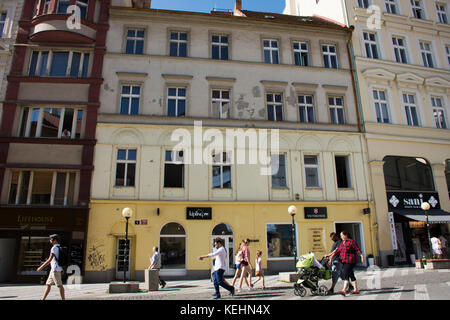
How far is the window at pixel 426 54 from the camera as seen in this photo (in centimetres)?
2273

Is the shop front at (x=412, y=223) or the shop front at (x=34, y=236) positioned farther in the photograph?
the shop front at (x=412, y=223)

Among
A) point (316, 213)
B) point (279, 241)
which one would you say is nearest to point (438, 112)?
point (316, 213)

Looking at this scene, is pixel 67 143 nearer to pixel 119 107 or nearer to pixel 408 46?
pixel 119 107

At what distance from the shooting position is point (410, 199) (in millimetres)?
19484

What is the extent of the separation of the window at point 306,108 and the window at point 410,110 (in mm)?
6858

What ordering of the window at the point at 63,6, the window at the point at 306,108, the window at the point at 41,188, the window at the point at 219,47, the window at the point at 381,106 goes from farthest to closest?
the window at the point at 381,106, the window at the point at 219,47, the window at the point at 306,108, the window at the point at 63,6, the window at the point at 41,188

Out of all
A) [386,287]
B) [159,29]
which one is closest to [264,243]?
[386,287]

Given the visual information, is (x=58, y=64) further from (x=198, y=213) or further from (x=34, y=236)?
(x=198, y=213)

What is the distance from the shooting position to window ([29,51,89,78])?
18.1m

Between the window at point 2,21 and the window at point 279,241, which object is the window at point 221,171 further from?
the window at point 2,21

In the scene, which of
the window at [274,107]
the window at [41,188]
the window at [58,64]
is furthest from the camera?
the window at [274,107]

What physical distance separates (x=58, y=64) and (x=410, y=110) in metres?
23.1

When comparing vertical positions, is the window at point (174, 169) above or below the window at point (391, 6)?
below

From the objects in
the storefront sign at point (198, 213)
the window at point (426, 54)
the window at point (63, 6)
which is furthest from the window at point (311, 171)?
the window at point (63, 6)
